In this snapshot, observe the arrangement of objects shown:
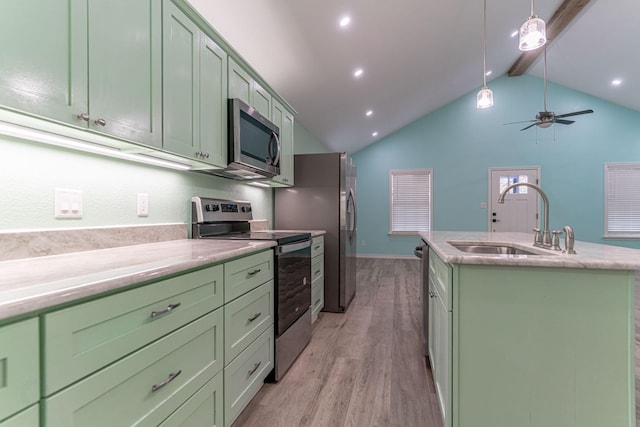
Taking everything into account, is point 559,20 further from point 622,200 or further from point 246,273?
point 246,273

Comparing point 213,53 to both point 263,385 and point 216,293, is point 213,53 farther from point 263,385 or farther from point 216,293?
point 263,385

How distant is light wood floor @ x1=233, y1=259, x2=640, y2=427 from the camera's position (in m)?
1.53

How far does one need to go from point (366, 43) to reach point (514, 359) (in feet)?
9.93

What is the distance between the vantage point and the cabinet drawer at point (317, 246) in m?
2.77

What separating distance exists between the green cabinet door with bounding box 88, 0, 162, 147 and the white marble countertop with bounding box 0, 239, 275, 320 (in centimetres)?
49

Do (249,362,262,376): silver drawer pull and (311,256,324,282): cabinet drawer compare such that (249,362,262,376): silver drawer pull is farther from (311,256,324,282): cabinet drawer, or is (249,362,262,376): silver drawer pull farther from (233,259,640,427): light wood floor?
(311,256,324,282): cabinet drawer

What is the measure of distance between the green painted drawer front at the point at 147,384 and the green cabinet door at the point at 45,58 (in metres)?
0.78

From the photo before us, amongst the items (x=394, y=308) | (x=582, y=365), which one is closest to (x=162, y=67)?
(x=582, y=365)

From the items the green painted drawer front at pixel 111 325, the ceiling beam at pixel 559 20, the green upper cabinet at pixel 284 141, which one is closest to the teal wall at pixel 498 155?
the ceiling beam at pixel 559 20

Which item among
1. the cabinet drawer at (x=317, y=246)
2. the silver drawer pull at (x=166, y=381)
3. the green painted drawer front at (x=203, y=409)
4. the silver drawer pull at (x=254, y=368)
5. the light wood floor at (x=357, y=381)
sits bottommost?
the light wood floor at (x=357, y=381)

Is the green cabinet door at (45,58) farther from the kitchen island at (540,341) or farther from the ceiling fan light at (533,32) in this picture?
the ceiling fan light at (533,32)

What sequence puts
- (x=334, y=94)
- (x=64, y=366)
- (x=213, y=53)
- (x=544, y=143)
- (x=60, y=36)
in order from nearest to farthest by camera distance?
(x=64, y=366) → (x=60, y=36) → (x=213, y=53) → (x=334, y=94) → (x=544, y=143)

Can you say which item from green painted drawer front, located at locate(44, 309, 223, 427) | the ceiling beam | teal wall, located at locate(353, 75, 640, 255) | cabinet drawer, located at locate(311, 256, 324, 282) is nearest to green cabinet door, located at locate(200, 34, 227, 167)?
green painted drawer front, located at locate(44, 309, 223, 427)

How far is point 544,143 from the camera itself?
19.8ft
